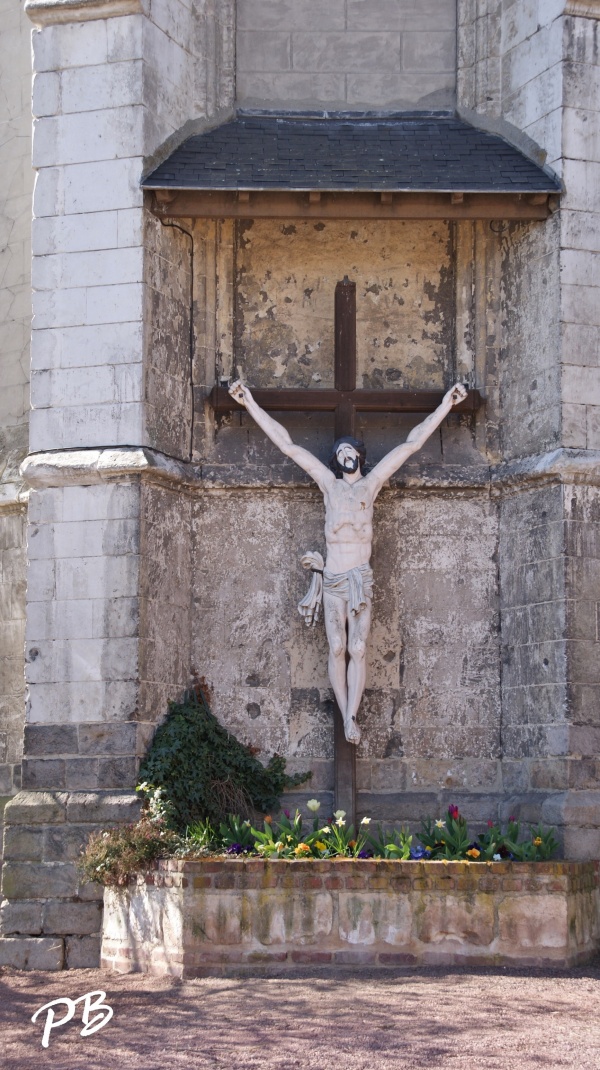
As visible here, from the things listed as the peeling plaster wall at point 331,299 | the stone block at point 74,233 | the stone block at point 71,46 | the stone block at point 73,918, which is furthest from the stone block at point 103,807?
the stone block at point 71,46

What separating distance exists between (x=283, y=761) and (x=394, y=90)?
4.96 meters

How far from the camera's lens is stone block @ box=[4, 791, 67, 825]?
33.8 ft

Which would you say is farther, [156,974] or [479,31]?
[479,31]

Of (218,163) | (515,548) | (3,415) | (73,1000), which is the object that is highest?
(218,163)

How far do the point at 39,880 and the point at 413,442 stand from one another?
3807 millimetres

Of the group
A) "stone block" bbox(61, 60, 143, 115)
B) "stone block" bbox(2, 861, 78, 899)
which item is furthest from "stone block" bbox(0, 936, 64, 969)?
"stone block" bbox(61, 60, 143, 115)

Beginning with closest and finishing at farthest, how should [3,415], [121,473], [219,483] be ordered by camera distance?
[121,473], [219,483], [3,415]

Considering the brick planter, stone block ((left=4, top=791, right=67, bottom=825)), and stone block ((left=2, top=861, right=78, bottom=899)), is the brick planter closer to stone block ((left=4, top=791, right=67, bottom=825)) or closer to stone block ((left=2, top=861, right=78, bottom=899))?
stone block ((left=2, top=861, right=78, bottom=899))

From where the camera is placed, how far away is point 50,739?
34.3 feet

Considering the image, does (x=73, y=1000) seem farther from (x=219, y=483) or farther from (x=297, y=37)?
(x=297, y=37)

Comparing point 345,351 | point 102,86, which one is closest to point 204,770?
point 345,351

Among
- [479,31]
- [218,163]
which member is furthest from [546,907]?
[479,31]

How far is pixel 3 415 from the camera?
12.2 metres

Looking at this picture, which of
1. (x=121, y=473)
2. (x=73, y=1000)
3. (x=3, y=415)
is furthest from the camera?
(x=3, y=415)
